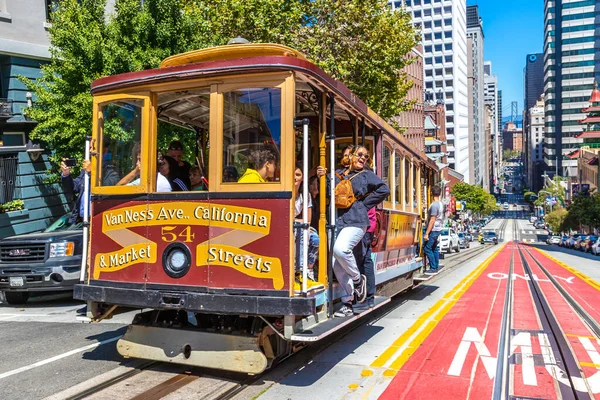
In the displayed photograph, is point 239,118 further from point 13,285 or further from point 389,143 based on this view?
point 13,285

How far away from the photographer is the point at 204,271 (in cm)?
535

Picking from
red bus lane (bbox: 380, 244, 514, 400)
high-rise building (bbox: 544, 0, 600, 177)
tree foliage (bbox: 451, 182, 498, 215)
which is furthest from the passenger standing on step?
high-rise building (bbox: 544, 0, 600, 177)

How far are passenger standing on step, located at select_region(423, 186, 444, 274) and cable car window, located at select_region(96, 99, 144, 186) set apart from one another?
7020 mm

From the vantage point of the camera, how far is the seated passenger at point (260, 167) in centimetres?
530

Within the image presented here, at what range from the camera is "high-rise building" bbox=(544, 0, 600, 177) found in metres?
130

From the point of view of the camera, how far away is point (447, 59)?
131 m

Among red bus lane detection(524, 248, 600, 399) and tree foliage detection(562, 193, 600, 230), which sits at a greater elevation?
tree foliage detection(562, 193, 600, 230)

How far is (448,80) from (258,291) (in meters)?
135

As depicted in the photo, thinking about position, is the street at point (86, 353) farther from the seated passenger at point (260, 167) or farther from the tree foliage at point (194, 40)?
the tree foliage at point (194, 40)

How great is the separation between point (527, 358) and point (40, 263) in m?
8.03

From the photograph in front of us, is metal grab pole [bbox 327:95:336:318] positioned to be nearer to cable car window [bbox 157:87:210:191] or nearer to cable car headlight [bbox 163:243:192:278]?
cable car window [bbox 157:87:210:191]

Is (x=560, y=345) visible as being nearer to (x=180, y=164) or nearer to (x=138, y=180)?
(x=180, y=164)

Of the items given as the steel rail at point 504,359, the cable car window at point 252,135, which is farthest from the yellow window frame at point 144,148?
the steel rail at point 504,359

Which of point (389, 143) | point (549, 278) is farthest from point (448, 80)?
point (389, 143)
